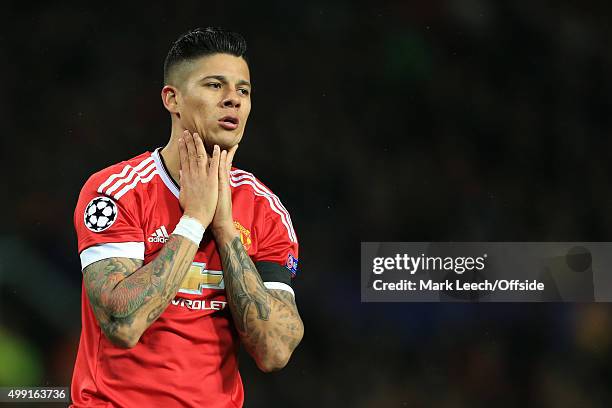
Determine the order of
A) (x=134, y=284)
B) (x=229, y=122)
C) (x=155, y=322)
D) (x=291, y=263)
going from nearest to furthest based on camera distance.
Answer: (x=134, y=284) → (x=155, y=322) → (x=229, y=122) → (x=291, y=263)

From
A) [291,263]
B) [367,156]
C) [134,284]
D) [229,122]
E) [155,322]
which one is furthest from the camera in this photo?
[367,156]

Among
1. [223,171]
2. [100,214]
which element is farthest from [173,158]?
[100,214]

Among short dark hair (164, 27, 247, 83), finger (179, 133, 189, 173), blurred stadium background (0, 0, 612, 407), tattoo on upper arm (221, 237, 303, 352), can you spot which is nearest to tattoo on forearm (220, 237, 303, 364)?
tattoo on upper arm (221, 237, 303, 352)

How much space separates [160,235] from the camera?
1.88 meters

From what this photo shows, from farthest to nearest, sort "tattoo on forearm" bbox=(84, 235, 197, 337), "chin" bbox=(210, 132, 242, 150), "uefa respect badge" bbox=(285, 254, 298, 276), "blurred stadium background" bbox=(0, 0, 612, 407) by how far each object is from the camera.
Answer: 1. "blurred stadium background" bbox=(0, 0, 612, 407)
2. "uefa respect badge" bbox=(285, 254, 298, 276)
3. "chin" bbox=(210, 132, 242, 150)
4. "tattoo on forearm" bbox=(84, 235, 197, 337)

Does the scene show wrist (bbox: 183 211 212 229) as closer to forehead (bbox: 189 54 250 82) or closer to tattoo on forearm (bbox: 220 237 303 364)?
tattoo on forearm (bbox: 220 237 303 364)

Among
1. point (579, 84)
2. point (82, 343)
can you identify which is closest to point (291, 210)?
point (579, 84)

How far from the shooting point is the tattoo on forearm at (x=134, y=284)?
171 cm

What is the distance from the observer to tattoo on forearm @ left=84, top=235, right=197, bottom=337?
1.71 meters

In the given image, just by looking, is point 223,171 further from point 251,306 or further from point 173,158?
point 251,306

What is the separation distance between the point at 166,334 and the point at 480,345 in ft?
5.62

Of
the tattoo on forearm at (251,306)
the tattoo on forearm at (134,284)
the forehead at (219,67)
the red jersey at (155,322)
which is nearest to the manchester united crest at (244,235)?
the red jersey at (155,322)

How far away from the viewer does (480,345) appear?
320 cm

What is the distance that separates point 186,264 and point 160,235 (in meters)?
0.14
